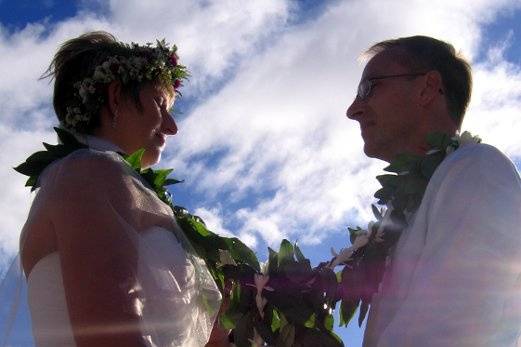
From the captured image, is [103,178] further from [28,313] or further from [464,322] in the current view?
[464,322]

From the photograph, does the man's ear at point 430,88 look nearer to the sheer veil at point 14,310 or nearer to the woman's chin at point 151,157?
the woman's chin at point 151,157

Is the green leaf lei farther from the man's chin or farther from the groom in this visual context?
the man's chin

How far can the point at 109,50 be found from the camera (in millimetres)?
3566

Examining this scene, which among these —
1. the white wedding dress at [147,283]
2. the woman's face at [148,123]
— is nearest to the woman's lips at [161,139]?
the woman's face at [148,123]

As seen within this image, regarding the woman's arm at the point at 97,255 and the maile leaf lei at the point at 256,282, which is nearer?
the woman's arm at the point at 97,255

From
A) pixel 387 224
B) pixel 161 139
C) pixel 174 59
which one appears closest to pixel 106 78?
pixel 161 139

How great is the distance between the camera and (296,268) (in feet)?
11.5

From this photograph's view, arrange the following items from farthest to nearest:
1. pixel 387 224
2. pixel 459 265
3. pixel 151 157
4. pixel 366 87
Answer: pixel 366 87
pixel 151 157
pixel 387 224
pixel 459 265

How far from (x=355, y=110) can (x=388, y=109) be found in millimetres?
244

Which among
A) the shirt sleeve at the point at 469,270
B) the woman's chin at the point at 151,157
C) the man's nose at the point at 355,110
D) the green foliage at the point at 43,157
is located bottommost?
the shirt sleeve at the point at 469,270

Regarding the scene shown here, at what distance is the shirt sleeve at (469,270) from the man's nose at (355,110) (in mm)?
1459

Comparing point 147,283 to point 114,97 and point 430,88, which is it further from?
point 430,88

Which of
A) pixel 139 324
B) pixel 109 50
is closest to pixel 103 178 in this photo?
pixel 139 324

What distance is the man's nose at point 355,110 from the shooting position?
4.12 m
